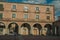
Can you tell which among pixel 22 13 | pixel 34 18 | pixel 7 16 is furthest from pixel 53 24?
pixel 7 16

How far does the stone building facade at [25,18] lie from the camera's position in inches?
1768

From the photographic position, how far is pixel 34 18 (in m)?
46.6

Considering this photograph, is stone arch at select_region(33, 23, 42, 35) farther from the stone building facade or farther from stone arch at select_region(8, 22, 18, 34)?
stone arch at select_region(8, 22, 18, 34)

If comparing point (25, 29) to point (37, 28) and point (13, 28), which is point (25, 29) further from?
point (37, 28)

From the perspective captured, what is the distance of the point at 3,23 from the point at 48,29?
13.6 meters

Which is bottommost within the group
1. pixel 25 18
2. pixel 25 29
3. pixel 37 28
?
pixel 25 29

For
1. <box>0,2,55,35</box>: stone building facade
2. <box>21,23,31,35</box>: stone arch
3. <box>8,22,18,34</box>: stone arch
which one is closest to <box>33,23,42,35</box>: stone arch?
<box>0,2,55,35</box>: stone building facade

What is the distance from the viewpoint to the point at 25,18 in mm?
45875

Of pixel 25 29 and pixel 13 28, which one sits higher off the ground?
pixel 13 28

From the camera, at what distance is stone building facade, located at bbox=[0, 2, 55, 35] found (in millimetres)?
44906

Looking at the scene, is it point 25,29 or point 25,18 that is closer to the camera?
point 25,18

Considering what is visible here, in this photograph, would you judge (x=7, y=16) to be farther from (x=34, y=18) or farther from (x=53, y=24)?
(x=53, y=24)

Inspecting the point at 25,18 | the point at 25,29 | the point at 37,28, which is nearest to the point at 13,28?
the point at 25,29

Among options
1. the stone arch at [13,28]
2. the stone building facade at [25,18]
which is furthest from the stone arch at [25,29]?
the stone arch at [13,28]
